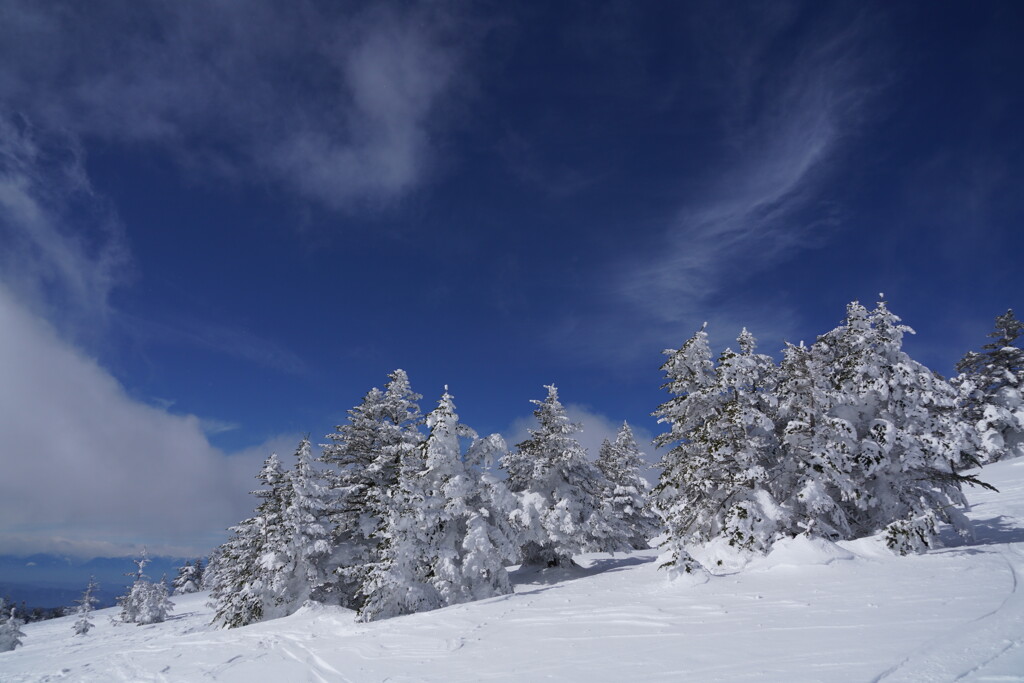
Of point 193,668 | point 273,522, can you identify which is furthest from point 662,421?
point 273,522

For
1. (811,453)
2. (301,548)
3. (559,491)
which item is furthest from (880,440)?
(301,548)

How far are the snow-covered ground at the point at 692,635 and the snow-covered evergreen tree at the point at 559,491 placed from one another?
6.84m

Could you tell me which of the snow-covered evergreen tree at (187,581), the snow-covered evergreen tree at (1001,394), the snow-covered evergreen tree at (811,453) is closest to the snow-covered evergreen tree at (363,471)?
the snow-covered evergreen tree at (811,453)

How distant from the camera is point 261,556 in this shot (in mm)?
23047

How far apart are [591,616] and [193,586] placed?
10087 centimetres

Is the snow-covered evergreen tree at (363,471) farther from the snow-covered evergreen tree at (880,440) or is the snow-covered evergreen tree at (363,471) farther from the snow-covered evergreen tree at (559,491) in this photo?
the snow-covered evergreen tree at (880,440)

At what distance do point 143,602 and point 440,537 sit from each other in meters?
48.3

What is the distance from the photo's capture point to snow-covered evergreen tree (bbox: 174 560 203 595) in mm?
84000

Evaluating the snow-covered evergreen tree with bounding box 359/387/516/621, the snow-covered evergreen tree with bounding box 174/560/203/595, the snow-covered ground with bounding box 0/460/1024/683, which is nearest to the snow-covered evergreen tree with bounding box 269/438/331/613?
the snow-covered ground with bounding box 0/460/1024/683

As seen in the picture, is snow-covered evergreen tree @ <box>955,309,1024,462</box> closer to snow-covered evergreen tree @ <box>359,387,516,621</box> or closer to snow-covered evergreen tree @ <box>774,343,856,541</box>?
snow-covered evergreen tree @ <box>774,343,856,541</box>

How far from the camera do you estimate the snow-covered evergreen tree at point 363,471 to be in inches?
896

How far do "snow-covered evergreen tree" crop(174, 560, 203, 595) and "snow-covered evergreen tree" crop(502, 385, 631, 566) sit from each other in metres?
86.8

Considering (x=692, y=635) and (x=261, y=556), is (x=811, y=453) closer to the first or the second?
(x=692, y=635)

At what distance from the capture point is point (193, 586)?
278 ft
